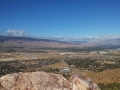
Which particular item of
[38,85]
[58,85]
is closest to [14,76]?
[38,85]

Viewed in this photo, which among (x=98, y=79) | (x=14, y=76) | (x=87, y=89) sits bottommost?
(x=98, y=79)

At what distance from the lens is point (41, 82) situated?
16.8m

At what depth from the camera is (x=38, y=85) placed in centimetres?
1650

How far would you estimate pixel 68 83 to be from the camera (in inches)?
672

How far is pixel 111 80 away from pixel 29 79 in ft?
175

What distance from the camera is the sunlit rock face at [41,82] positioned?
15.8m

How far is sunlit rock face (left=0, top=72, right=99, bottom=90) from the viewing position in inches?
623

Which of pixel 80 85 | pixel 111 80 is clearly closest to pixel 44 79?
pixel 80 85

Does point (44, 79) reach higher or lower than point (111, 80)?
higher

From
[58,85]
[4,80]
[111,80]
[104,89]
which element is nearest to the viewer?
[4,80]

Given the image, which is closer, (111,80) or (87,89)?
(87,89)

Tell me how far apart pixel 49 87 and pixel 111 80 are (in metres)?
52.7

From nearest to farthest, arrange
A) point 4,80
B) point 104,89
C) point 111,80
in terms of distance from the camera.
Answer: point 4,80 < point 104,89 < point 111,80

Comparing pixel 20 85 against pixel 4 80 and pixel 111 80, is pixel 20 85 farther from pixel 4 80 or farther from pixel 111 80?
pixel 111 80
